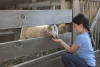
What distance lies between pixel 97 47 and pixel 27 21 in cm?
266

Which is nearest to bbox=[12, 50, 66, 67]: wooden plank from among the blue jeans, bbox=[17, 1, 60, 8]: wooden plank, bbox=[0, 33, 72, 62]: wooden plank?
bbox=[0, 33, 72, 62]: wooden plank

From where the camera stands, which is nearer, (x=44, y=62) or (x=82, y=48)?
(x=82, y=48)

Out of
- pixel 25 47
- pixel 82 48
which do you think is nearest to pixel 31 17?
pixel 25 47

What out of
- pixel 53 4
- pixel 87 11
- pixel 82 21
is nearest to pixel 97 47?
pixel 87 11

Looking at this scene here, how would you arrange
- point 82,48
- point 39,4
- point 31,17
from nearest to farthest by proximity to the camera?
1. point 82,48
2. point 31,17
3. point 39,4

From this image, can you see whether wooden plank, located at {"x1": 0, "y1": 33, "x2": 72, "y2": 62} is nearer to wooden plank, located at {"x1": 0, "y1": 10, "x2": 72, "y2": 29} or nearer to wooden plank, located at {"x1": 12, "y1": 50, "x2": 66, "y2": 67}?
wooden plank, located at {"x1": 12, "y1": 50, "x2": 66, "y2": 67}

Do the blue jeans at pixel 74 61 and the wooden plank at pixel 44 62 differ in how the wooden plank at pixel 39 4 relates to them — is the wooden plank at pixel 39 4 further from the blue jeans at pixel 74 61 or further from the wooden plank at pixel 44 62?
the blue jeans at pixel 74 61

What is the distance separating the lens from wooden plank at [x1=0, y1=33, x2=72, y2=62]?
2453 mm

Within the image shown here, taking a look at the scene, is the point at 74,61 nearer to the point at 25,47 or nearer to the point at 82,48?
the point at 82,48

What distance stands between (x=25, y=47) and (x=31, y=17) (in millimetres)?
466

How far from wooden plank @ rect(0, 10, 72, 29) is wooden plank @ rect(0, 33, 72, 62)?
259 millimetres

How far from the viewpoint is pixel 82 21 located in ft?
8.69

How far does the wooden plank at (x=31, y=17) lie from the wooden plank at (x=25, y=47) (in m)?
0.26

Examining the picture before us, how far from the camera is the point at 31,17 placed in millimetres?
2766
